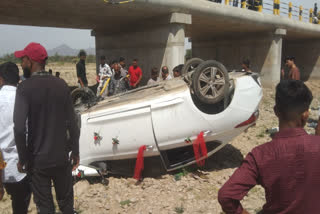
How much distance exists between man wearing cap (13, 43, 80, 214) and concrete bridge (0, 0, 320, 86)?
5.24 metres

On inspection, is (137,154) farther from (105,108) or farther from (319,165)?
(319,165)

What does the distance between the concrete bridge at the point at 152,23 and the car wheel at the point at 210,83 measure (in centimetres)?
411

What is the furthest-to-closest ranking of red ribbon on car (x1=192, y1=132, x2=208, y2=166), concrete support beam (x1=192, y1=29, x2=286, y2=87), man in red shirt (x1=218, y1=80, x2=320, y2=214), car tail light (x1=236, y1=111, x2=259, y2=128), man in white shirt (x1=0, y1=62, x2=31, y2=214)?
concrete support beam (x1=192, y1=29, x2=286, y2=87) → car tail light (x1=236, y1=111, x2=259, y2=128) → red ribbon on car (x1=192, y1=132, x2=208, y2=166) → man in white shirt (x1=0, y1=62, x2=31, y2=214) → man in red shirt (x1=218, y1=80, x2=320, y2=214)

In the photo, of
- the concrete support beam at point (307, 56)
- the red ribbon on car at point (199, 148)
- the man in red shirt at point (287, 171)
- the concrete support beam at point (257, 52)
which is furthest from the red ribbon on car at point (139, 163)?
the concrete support beam at point (307, 56)

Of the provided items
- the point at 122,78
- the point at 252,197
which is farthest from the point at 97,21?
the point at 252,197

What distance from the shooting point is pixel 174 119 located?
3.90 m

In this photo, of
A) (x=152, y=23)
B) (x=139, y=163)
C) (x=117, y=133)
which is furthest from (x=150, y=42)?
(x=139, y=163)

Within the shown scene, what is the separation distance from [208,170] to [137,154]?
135 cm

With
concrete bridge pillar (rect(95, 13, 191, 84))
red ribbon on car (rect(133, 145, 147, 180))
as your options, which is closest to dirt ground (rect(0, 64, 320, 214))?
red ribbon on car (rect(133, 145, 147, 180))

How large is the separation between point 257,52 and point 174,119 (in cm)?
1205

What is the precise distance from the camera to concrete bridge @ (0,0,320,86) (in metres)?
7.76

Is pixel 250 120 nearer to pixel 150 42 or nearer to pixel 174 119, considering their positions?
pixel 174 119

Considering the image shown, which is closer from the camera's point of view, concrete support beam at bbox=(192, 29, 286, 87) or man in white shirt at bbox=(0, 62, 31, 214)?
man in white shirt at bbox=(0, 62, 31, 214)

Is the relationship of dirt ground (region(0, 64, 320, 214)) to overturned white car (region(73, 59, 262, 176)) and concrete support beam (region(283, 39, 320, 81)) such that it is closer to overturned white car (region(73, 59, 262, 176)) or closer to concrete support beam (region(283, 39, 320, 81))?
overturned white car (region(73, 59, 262, 176))
